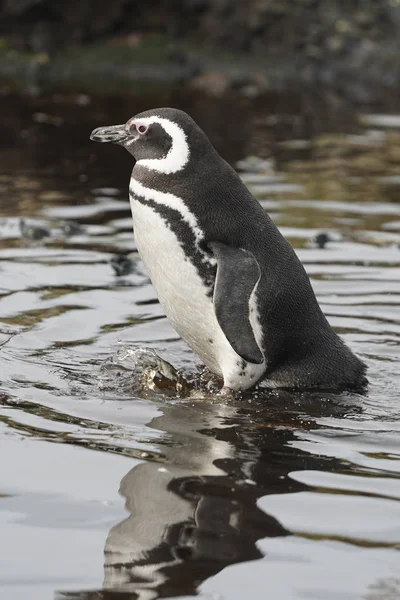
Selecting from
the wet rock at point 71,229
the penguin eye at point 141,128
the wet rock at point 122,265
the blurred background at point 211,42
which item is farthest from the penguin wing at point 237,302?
the blurred background at point 211,42

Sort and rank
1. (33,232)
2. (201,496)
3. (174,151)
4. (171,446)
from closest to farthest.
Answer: (201,496)
(171,446)
(174,151)
(33,232)

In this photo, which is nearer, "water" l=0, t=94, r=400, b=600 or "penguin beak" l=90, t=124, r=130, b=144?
"water" l=0, t=94, r=400, b=600

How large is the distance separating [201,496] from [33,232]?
4455 mm

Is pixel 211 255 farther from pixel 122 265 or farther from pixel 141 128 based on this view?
pixel 122 265

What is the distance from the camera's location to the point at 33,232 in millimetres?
8094

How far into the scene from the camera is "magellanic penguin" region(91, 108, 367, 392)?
514 centimetres

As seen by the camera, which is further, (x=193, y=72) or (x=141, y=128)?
(x=193, y=72)

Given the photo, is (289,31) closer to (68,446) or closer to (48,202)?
(48,202)

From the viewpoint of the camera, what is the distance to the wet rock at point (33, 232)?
810cm

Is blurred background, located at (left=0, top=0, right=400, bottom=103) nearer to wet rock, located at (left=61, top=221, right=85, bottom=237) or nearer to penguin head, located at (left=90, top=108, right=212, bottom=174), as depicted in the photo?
wet rock, located at (left=61, top=221, right=85, bottom=237)

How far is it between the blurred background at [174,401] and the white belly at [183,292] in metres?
0.19

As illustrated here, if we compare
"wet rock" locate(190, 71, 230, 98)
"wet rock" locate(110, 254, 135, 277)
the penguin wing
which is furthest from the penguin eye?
"wet rock" locate(190, 71, 230, 98)

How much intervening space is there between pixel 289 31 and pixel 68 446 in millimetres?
13405

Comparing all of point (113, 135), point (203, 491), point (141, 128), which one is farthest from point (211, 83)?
point (203, 491)
